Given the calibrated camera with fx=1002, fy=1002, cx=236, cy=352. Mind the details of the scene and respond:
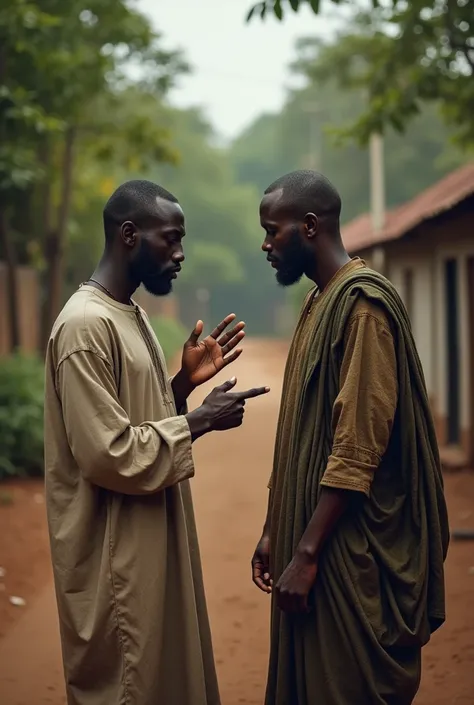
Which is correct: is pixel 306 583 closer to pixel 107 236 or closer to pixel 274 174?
pixel 107 236

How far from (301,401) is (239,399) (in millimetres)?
271

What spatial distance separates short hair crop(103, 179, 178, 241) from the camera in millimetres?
3357

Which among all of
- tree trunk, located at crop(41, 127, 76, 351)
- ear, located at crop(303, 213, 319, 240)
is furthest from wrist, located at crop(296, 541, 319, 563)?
tree trunk, located at crop(41, 127, 76, 351)

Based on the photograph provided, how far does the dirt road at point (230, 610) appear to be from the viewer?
502cm

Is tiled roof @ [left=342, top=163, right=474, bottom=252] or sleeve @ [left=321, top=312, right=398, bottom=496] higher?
tiled roof @ [left=342, top=163, right=474, bottom=252]

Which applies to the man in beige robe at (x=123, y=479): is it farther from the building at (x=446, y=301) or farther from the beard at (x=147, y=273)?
the building at (x=446, y=301)

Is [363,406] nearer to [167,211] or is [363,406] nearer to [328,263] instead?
[328,263]

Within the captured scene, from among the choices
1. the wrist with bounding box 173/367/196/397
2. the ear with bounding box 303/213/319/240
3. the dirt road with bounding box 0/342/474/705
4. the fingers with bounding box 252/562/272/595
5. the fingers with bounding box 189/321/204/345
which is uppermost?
the ear with bounding box 303/213/319/240

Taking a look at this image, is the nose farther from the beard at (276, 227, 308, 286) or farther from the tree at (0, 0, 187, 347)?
the tree at (0, 0, 187, 347)

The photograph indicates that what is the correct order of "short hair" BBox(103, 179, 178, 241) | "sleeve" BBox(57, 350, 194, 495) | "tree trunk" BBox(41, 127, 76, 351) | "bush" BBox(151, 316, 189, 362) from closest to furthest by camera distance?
"sleeve" BBox(57, 350, 194, 495) → "short hair" BBox(103, 179, 178, 241) → "tree trunk" BBox(41, 127, 76, 351) → "bush" BBox(151, 316, 189, 362)

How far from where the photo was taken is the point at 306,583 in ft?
9.89

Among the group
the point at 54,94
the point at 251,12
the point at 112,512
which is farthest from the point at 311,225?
the point at 54,94

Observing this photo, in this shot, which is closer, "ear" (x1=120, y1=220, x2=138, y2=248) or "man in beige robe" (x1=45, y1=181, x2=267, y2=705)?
"man in beige robe" (x1=45, y1=181, x2=267, y2=705)

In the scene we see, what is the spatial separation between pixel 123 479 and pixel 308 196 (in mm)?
Answer: 1080
